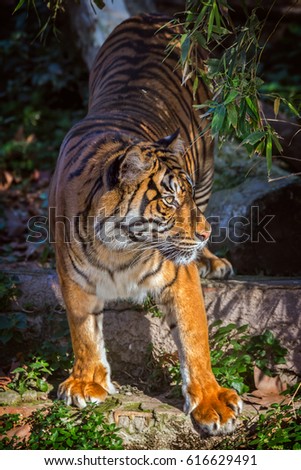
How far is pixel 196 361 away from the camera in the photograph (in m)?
3.67

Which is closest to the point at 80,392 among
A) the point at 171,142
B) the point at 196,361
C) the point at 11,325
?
the point at 196,361

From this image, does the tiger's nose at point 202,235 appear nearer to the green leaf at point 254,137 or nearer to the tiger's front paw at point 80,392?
the green leaf at point 254,137

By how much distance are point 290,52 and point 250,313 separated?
614 cm

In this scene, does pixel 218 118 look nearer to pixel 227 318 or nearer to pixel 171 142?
pixel 171 142

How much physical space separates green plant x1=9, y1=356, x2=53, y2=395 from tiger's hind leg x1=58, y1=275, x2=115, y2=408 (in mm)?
211

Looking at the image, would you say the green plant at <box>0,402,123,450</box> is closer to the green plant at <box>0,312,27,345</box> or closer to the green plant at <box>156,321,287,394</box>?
the green plant at <box>156,321,287,394</box>

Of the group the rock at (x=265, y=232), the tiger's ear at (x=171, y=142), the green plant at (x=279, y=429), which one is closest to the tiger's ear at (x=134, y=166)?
the tiger's ear at (x=171, y=142)

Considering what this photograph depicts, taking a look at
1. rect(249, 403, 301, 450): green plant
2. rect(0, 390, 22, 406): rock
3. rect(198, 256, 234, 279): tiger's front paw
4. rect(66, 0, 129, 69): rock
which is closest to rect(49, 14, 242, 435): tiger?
rect(249, 403, 301, 450): green plant

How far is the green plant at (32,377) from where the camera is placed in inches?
158

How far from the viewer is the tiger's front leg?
3.58m

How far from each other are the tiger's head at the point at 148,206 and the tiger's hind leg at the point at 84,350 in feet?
1.29
